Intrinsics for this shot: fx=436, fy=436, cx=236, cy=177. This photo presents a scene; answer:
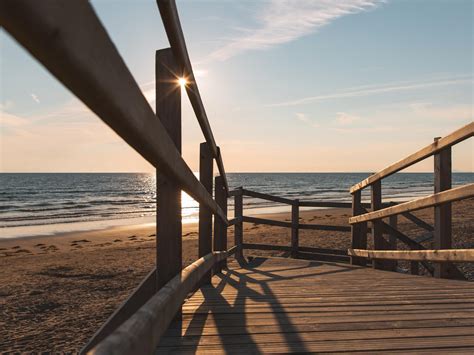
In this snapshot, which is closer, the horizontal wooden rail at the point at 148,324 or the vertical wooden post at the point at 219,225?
the horizontal wooden rail at the point at 148,324

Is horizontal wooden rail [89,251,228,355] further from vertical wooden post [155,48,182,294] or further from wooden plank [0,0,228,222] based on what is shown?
wooden plank [0,0,228,222]

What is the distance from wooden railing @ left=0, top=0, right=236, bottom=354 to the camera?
2.17 ft

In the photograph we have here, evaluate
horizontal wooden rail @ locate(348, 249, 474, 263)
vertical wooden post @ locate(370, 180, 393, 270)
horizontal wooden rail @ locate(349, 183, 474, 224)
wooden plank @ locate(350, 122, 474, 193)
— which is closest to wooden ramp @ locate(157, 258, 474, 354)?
horizontal wooden rail @ locate(348, 249, 474, 263)

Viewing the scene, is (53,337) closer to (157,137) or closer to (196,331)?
(196,331)

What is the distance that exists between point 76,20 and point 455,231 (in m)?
14.0

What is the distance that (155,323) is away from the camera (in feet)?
5.15

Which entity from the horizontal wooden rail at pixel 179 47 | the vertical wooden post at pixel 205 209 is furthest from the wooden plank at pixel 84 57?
the vertical wooden post at pixel 205 209

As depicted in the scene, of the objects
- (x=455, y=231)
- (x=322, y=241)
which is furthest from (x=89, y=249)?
(x=455, y=231)

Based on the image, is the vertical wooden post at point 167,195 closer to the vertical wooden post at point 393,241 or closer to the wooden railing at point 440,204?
the wooden railing at point 440,204

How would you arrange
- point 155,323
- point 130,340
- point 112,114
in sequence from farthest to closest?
1. point 155,323
2. point 130,340
3. point 112,114

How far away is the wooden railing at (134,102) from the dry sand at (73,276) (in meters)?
2.78

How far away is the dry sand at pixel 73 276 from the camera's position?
4.90m

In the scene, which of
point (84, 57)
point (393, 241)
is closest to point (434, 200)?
point (393, 241)

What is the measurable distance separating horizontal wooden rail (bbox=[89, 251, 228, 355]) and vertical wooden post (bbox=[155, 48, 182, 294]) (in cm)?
8
